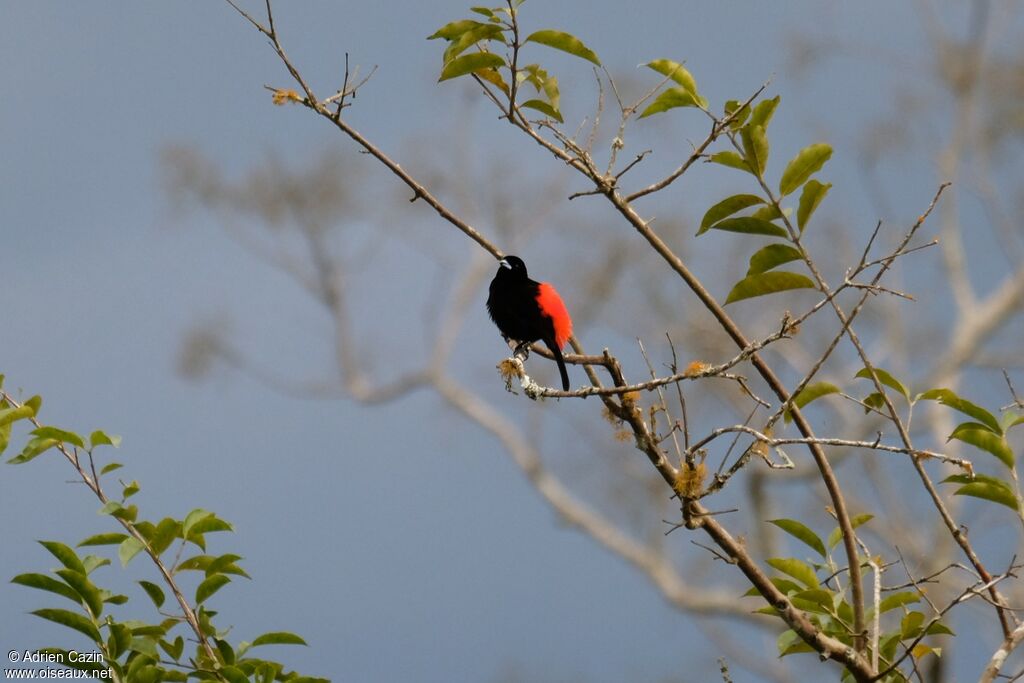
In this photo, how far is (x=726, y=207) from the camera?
2191 millimetres

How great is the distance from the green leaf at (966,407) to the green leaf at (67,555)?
1689 millimetres

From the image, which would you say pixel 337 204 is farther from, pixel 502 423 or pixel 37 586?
pixel 37 586

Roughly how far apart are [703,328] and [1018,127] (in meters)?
4.30

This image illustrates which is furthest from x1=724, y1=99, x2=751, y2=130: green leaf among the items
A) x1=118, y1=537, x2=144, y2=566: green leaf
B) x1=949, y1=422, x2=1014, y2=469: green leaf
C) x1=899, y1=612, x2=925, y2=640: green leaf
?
x1=118, y1=537, x2=144, y2=566: green leaf

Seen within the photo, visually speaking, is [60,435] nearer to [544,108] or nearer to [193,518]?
[193,518]

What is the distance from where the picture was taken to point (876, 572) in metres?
2.24

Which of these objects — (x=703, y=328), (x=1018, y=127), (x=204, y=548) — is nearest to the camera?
(x=204, y=548)

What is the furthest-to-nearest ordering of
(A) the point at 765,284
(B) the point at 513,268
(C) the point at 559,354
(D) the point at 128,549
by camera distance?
(B) the point at 513,268
(C) the point at 559,354
(A) the point at 765,284
(D) the point at 128,549

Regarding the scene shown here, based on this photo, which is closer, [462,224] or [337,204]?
[462,224]

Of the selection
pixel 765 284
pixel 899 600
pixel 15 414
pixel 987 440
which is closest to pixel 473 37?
pixel 765 284

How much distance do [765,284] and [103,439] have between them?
1363 mm

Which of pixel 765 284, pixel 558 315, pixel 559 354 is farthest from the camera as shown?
pixel 558 315

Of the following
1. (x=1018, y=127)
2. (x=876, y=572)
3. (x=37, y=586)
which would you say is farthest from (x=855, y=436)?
(x=37, y=586)

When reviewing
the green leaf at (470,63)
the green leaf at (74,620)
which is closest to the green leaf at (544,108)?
the green leaf at (470,63)
